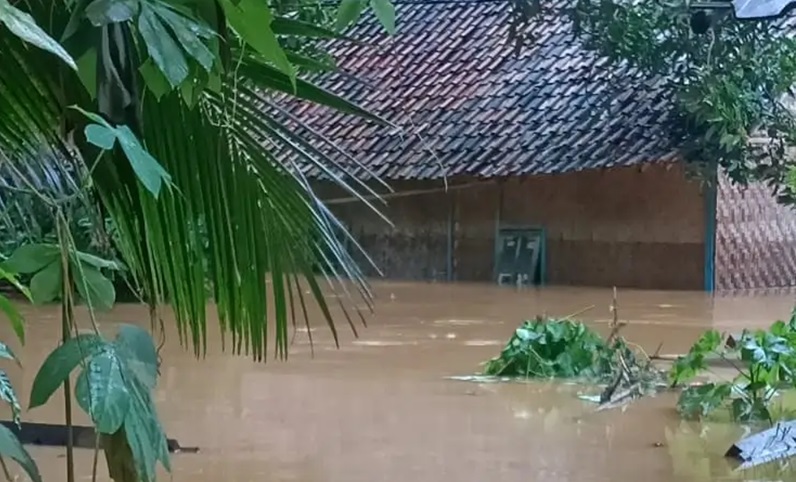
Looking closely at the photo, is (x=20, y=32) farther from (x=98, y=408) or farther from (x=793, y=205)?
(x=793, y=205)

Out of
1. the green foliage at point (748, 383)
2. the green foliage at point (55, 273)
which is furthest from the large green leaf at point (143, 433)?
the green foliage at point (748, 383)

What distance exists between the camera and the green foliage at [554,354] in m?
8.24

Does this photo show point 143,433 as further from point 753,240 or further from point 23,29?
point 753,240

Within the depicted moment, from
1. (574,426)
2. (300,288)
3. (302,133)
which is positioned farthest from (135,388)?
(574,426)

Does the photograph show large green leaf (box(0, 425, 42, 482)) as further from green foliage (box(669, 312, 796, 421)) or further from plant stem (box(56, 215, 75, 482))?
green foliage (box(669, 312, 796, 421))

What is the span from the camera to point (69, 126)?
1533mm

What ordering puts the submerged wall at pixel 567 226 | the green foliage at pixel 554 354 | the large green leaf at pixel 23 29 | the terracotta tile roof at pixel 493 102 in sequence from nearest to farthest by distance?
the large green leaf at pixel 23 29 < the green foliage at pixel 554 354 < the submerged wall at pixel 567 226 < the terracotta tile roof at pixel 493 102

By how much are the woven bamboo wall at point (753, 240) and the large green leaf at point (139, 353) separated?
1458 cm

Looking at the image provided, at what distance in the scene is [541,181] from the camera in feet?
54.5

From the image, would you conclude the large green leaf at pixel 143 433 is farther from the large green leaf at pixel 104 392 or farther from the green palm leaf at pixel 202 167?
the green palm leaf at pixel 202 167

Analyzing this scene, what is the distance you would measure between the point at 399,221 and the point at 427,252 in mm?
567

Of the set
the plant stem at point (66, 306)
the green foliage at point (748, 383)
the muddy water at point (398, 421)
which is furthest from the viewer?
the green foliage at point (748, 383)

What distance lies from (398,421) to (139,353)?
552 cm

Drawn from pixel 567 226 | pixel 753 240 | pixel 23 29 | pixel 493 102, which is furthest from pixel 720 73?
pixel 23 29
